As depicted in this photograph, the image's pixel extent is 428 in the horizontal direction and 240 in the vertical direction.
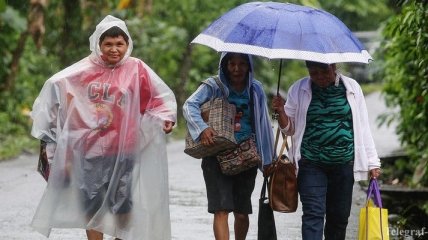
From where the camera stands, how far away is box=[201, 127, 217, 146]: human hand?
7.28 meters

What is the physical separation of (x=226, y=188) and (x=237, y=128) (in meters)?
0.45

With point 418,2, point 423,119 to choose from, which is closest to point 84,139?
point 418,2

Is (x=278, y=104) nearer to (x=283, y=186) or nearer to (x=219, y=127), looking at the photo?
(x=219, y=127)

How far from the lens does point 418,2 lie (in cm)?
933

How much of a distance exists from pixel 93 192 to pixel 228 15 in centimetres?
160

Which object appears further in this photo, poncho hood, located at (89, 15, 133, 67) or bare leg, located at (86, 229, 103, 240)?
bare leg, located at (86, 229, 103, 240)

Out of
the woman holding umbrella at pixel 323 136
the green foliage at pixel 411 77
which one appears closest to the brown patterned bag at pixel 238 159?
the woman holding umbrella at pixel 323 136

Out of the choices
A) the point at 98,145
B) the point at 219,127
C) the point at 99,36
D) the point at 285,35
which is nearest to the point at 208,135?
the point at 219,127

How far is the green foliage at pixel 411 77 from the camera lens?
32.7 ft

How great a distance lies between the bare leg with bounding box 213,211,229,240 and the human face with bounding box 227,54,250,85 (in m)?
0.98

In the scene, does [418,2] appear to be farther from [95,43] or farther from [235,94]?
[95,43]

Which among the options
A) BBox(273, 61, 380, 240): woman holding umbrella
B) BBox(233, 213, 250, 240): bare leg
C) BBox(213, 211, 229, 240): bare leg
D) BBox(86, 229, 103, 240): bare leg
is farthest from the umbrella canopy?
BBox(86, 229, 103, 240): bare leg

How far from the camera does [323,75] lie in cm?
732

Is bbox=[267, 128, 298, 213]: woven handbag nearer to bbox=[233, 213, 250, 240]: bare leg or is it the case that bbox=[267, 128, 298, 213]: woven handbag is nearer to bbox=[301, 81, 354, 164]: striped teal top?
bbox=[301, 81, 354, 164]: striped teal top
